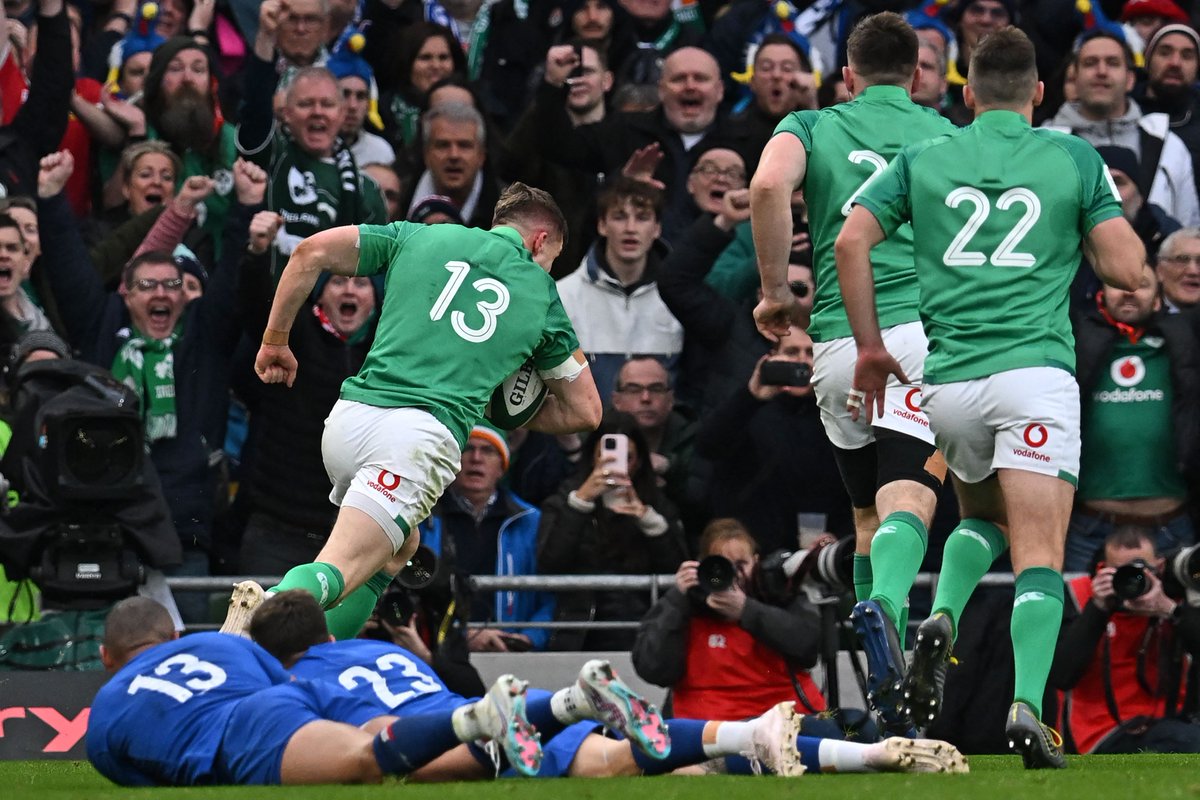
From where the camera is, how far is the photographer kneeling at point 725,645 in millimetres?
9555

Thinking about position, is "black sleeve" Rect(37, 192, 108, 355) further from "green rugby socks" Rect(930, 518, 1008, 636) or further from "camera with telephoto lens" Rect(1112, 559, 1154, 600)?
"green rugby socks" Rect(930, 518, 1008, 636)

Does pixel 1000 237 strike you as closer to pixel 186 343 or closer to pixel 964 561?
pixel 964 561

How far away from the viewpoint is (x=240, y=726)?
22.1ft

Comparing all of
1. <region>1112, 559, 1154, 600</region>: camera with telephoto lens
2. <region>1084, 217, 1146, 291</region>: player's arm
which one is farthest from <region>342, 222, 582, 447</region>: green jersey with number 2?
<region>1112, 559, 1154, 600</region>: camera with telephoto lens

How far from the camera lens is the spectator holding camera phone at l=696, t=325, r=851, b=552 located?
11102 millimetres

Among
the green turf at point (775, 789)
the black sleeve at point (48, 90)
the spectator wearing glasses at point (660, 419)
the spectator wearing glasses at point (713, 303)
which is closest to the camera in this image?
the green turf at point (775, 789)

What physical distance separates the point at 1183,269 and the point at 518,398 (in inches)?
188

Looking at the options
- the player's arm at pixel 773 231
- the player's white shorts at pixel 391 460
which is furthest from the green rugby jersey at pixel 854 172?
the player's white shorts at pixel 391 460

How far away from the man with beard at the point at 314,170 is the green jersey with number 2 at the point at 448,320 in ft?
13.9

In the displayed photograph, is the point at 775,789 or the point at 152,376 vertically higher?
the point at 152,376

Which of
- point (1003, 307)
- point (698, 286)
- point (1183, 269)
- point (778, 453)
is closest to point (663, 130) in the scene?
point (698, 286)

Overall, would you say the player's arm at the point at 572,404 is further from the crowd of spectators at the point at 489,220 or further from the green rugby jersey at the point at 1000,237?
the crowd of spectators at the point at 489,220

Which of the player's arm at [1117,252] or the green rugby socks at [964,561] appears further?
the green rugby socks at [964,561]

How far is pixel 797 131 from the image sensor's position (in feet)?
26.1
